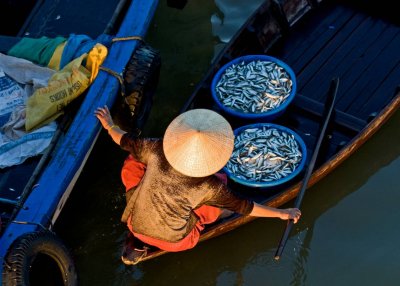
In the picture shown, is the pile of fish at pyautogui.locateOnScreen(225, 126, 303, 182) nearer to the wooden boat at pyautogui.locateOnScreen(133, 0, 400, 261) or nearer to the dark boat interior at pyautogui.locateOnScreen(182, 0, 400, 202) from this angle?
the wooden boat at pyautogui.locateOnScreen(133, 0, 400, 261)

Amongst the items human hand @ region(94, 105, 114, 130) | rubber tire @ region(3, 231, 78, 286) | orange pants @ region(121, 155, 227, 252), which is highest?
human hand @ region(94, 105, 114, 130)

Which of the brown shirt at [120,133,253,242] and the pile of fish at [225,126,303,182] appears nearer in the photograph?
the brown shirt at [120,133,253,242]

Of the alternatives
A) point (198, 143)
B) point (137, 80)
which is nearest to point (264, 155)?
point (137, 80)

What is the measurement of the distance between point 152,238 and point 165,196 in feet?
2.05

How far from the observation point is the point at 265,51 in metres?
7.36

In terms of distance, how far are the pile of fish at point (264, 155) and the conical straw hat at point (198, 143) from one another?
1563mm

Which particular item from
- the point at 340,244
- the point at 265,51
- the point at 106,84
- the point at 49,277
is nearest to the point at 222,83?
the point at 265,51

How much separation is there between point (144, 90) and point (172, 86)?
1.19 m

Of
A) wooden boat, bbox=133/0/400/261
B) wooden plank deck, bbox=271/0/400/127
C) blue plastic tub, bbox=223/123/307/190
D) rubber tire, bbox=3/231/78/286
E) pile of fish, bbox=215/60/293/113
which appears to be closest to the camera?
rubber tire, bbox=3/231/78/286

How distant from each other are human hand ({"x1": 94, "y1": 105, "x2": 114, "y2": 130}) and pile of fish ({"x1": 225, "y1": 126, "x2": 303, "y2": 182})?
1372 mm

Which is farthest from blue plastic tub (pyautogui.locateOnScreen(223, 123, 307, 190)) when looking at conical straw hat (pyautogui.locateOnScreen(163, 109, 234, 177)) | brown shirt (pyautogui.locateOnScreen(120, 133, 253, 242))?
conical straw hat (pyautogui.locateOnScreen(163, 109, 234, 177))

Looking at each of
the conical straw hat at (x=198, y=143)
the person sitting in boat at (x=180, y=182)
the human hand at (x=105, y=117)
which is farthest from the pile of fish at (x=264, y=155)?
the conical straw hat at (x=198, y=143)

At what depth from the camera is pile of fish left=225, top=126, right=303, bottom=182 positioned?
243 inches

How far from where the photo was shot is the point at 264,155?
629cm
